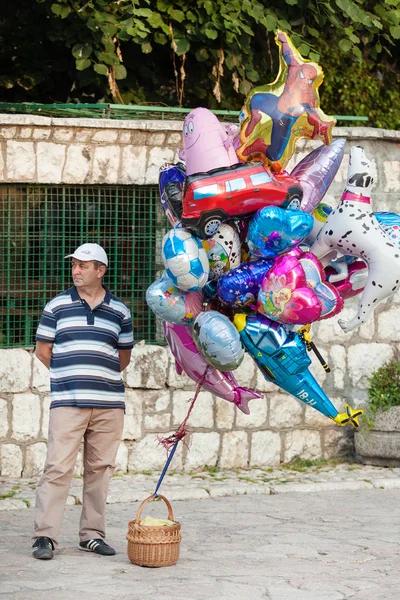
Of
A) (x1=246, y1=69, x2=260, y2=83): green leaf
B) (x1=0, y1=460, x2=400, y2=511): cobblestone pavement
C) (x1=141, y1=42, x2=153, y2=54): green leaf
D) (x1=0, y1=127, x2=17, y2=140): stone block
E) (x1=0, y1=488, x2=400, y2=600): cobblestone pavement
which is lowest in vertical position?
(x1=0, y1=488, x2=400, y2=600): cobblestone pavement

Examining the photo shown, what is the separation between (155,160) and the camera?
9781mm

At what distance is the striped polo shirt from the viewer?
7094mm

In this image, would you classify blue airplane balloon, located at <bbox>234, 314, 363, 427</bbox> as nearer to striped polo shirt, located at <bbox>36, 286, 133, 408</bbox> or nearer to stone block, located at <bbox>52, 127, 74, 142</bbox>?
striped polo shirt, located at <bbox>36, 286, 133, 408</bbox>

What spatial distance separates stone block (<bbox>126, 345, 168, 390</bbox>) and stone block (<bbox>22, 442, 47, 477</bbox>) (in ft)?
2.79

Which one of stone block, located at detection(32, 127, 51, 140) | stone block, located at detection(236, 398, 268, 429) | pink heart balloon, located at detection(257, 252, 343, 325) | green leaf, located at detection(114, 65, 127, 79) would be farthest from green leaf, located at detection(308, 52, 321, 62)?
pink heart balloon, located at detection(257, 252, 343, 325)

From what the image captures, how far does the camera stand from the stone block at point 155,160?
9766mm

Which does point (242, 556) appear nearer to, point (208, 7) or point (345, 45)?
point (208, 7)

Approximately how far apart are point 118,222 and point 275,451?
2.25m

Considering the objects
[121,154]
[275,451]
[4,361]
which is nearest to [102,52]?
[121,154]

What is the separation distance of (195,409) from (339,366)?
1.31m

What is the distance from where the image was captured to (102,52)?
10.6 metres

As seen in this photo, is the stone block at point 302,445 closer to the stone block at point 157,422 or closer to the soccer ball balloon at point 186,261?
the stone block at point 157,422

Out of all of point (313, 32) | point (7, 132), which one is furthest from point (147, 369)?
point (313, 32)

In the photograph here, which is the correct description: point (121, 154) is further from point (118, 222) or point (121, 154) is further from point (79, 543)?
point (79, 543)
